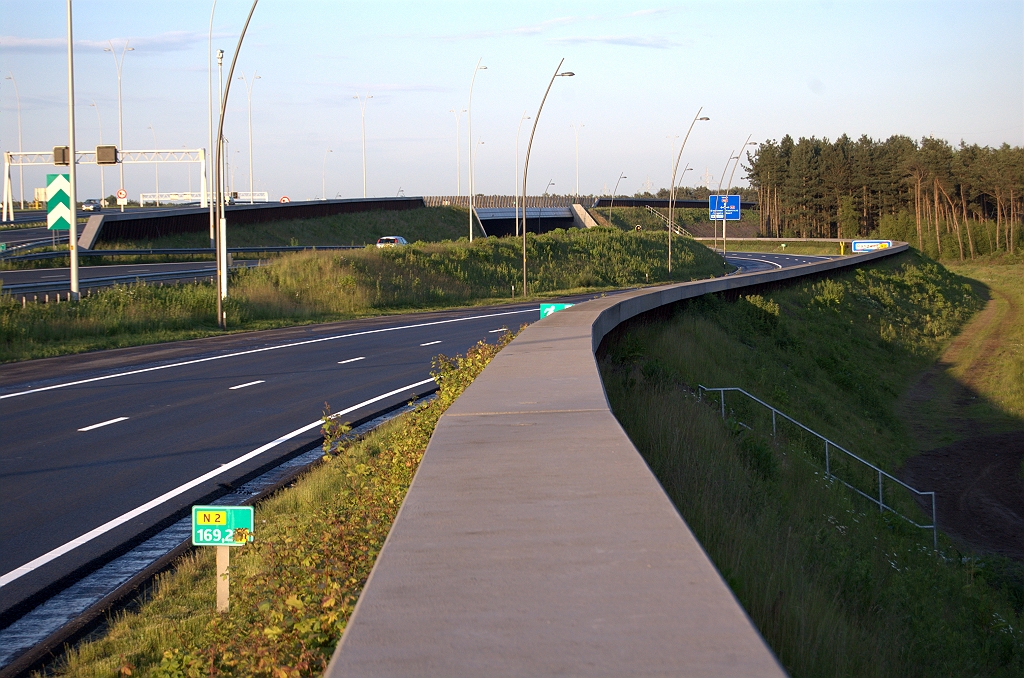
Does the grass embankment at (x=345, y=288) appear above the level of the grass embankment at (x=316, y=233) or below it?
below

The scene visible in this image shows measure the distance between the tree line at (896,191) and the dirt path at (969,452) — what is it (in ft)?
267

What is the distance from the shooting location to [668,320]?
24.1 m

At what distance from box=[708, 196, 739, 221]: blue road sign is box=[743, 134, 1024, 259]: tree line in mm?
42920

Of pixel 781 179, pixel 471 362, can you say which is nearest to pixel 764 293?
pixel 471 362

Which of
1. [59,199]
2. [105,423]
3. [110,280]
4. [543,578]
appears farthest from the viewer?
[110,280]

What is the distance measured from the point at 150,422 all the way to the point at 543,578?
1134 cm

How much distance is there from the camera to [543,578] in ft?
12.2

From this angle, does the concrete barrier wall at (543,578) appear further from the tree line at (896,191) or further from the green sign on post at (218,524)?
the tree line at (896,191)

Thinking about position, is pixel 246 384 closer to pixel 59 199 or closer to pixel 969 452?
pixel 59 199

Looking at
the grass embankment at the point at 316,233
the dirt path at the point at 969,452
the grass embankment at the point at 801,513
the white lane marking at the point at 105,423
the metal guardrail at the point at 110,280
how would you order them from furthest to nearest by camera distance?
the grass embankment at the point at 316,233
the metal guardrail at the point at 110,280
the dirt path at the point at 969,452
the white lane marking at the point at 105,423
the grass embankment at the point at 801,513

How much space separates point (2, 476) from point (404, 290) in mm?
30914

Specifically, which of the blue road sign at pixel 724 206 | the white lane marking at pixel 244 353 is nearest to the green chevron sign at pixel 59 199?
the white lane marking at pixel 244 353

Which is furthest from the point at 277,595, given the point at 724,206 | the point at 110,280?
the point at 724,206

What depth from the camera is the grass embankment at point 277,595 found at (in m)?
4.18
